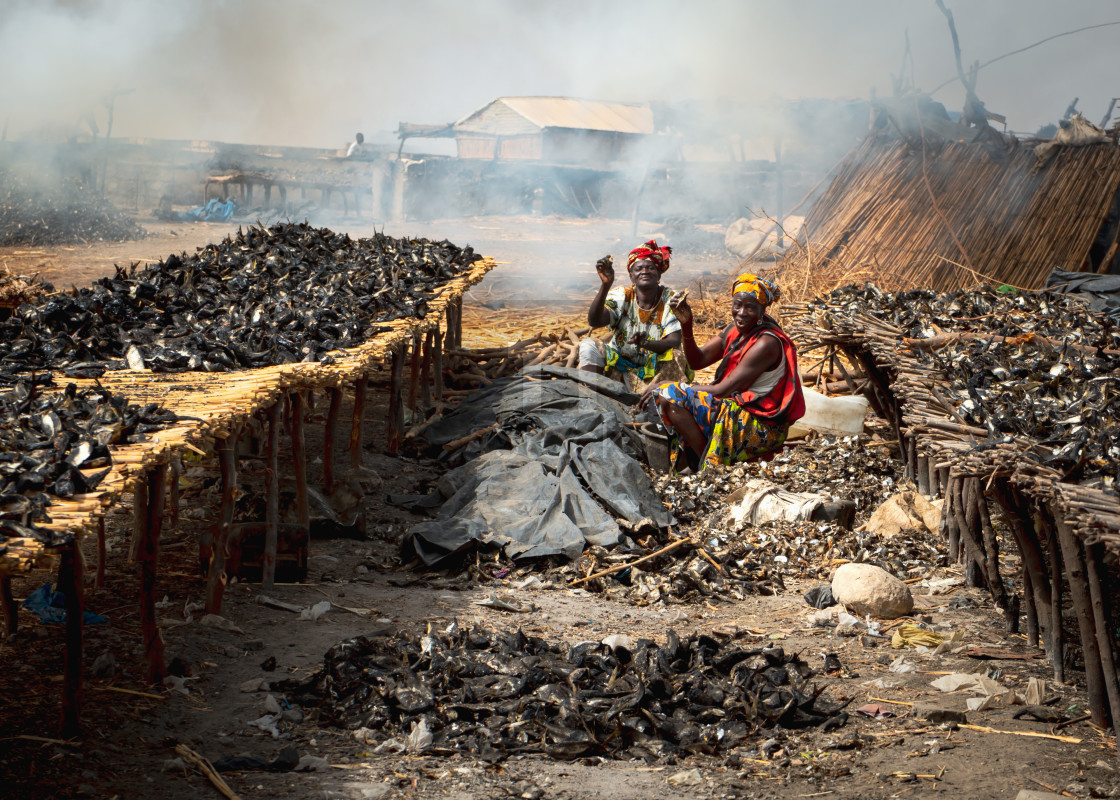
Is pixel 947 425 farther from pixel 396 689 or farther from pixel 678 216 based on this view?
pixel 678 216

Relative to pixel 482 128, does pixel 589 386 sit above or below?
below

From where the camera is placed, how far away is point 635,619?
4742 millimetres

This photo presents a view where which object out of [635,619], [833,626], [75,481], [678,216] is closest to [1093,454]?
[833,626]

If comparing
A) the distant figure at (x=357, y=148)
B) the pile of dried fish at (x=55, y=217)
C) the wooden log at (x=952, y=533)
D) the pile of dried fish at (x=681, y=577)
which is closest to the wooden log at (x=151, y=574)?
the pile of dried fish at (x=681, y=577)

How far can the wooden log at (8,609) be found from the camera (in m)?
3.76

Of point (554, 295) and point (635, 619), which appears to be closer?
point (635, 619)

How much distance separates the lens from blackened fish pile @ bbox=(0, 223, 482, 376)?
472 cm

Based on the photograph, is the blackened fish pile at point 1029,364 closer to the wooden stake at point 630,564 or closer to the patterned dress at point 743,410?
the patterned dress at point 743,410

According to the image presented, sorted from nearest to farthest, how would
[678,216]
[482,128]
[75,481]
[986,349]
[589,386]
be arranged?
[75,481]
[986,349]
[589,386]
[678,216]
[482,128]

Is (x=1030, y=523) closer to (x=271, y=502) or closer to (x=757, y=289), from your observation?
(x=757, y=289)

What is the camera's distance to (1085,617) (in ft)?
10.8

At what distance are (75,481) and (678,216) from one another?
988 inches

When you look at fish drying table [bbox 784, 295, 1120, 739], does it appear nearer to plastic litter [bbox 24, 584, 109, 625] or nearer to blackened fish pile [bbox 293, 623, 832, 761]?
blackened fish pile [bbox 293, 623, 832, 761]

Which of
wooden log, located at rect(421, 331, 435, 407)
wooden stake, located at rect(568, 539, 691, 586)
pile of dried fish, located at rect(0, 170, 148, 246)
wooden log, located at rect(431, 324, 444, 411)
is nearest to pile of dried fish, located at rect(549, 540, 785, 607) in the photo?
wooden stake, located at rect(568, 539, 691, 586)
